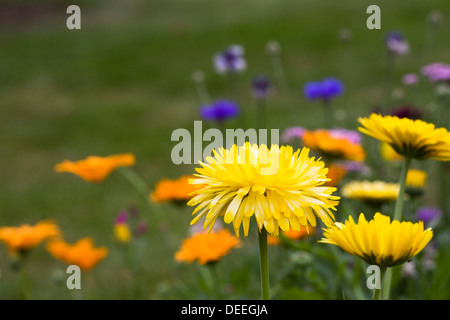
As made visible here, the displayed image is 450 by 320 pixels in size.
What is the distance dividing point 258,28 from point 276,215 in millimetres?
7961

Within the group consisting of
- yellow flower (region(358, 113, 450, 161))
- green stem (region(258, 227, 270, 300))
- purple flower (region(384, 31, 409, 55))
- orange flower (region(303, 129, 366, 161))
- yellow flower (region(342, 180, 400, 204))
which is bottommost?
green stem (region(258, 227, 270, 300))

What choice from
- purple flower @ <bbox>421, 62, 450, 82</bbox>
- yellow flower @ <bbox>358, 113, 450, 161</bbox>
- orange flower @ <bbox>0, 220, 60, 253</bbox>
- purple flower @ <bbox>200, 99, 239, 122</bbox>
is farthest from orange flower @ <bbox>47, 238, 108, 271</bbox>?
purple flower @ <bbox>421, 62, 450, 82</bbox>

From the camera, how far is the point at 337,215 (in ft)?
5.44

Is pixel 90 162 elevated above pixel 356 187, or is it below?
above

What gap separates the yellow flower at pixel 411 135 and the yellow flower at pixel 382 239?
0.54 feet

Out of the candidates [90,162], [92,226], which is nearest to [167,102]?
[92,226]

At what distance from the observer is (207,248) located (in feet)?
3.74

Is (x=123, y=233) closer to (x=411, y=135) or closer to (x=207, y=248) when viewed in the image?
(x=207, y=248)

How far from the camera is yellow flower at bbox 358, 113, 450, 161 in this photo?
79 cm

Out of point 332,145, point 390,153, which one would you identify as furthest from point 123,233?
point 390,153

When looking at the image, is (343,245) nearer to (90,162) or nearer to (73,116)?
(90,162)

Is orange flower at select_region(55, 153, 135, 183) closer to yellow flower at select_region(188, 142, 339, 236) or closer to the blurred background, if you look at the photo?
the blurred background

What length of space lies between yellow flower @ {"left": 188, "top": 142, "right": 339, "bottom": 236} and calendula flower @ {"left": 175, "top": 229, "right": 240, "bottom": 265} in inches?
16.6

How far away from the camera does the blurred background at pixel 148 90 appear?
247 centimetres
